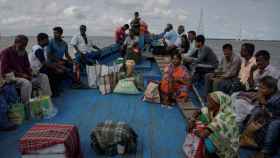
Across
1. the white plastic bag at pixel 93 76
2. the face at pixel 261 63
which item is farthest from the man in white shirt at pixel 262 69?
the white plastic bag at pixel 93 76

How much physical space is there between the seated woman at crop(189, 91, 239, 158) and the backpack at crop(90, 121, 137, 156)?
763 millimetres

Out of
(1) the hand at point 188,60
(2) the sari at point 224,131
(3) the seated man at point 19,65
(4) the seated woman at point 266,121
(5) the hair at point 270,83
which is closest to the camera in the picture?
(2) the sari at point 224,131

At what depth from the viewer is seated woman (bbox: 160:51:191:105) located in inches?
166

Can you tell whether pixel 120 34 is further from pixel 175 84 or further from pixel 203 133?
pixel 203 133

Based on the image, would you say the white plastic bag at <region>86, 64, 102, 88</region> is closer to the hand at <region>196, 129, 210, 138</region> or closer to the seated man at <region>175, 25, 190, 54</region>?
the seated man at <region>175, 25, 190, 54</region>

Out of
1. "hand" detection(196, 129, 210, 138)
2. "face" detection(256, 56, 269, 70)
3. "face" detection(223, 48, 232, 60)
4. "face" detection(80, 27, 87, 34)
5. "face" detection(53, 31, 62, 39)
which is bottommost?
"hand" detection(196, 129, 210, 138)

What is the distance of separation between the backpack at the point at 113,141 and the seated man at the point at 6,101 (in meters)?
1.35

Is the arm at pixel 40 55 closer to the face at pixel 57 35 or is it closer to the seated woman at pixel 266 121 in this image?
the face at pixel 57 35

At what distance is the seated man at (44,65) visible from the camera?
170 inches

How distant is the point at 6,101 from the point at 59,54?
184cm

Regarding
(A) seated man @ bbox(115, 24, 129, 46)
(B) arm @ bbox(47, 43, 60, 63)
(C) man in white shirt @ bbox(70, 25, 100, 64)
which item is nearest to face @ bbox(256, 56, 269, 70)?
(B) arm @ bbox(47, 43, 60, 63)

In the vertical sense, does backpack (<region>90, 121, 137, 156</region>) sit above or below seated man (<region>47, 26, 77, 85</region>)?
below

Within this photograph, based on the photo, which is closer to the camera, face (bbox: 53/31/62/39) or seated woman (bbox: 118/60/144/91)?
face (bbox: 53/31/62/39)

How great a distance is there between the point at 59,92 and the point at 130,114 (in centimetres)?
168
